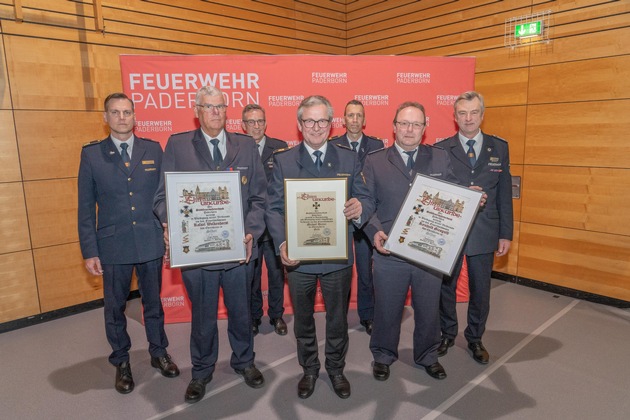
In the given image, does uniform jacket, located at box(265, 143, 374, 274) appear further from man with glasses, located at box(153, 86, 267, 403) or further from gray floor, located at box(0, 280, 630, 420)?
gray floor, located at box(0, 280, 630, 420)

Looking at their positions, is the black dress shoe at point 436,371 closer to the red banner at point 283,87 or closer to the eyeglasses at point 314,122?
the red banner at point 283,87

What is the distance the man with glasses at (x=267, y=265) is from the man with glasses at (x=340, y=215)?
3.94ft

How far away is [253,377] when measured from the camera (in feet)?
9.82

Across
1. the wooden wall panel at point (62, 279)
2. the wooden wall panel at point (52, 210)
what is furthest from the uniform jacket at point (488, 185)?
the wooden wall panel at point (62, 279)

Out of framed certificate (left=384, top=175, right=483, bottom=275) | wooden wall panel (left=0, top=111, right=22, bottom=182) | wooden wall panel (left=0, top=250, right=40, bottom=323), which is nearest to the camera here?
framed certificate (left=384, top=175, right=483, bottom=275)

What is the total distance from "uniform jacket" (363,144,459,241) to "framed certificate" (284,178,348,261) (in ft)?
1.19

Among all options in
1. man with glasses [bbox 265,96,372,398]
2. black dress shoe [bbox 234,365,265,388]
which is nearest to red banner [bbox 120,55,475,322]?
black dress shoe [bbox 234,365,265,388]

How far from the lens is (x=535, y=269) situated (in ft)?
16.8

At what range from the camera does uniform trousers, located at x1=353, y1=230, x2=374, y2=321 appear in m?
3.87

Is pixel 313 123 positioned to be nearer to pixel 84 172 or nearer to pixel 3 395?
pixel 84 172

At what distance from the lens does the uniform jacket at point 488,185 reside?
3.20 metres

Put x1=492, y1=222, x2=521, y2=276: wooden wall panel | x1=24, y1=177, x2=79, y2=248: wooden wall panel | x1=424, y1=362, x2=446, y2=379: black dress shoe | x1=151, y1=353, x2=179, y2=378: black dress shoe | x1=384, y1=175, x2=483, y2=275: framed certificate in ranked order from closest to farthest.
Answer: x1=384, y1=175, x2=483, y2=275: framed certificate < x1=424, y1=362, x2=446, y2=379: black dress shoe < x1=151, y1=353, x2=179, y2=378: black dress shoe < x1=24, y1=177, x2=79, y2=248: wooden wall panel < x1=492, y1=222, x2=521, y2=276: wooden wall panel

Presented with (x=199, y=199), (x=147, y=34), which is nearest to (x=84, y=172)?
(x=199, y=199)

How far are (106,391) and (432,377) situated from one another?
7.70 feet
